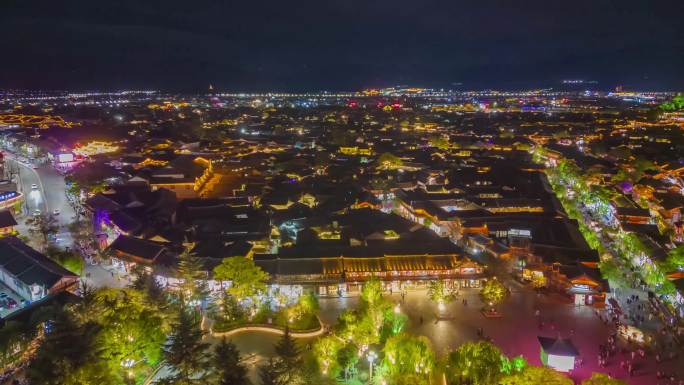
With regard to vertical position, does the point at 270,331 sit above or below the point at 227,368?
below

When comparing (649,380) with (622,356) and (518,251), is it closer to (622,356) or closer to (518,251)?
(622,356)

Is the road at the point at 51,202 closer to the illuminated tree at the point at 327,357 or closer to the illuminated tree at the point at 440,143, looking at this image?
the illuminated tree at the point at 327,357

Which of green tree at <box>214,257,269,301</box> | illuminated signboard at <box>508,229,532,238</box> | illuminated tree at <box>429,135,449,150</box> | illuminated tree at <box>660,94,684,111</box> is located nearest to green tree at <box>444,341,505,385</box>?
green tree at <box>214,257,269,301</box>

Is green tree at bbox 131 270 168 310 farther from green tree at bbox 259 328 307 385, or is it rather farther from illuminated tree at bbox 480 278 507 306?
illuminated tree at bbox 480 278 507 306

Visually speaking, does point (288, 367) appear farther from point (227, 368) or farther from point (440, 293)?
point (440, 293)

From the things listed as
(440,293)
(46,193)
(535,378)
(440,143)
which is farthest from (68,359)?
(440,143)

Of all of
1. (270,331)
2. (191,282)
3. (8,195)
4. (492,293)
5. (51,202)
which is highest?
(8,195)
